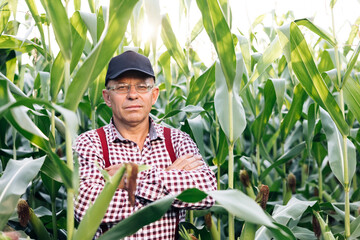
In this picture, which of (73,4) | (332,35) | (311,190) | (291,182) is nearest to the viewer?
(332,35)

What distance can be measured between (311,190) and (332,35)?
1877 mm

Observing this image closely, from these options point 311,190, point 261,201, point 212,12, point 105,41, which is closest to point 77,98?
point 105,41

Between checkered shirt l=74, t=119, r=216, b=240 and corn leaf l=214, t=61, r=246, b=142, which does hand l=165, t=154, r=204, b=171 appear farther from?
corn leaf l=214, t=61, r=246, b=142

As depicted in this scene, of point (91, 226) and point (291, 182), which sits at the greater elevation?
point (91, 226)

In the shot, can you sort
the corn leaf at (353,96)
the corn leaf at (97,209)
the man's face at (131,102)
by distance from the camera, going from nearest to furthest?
the corn leaf at (97,209)
the man's face at (131,102)
the corn leaf at (353,96)

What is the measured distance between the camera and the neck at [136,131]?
1896 millimetres

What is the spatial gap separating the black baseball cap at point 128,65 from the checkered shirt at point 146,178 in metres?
0.25

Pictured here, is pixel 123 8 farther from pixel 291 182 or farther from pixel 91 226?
pixel 291 182

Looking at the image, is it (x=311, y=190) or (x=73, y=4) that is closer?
(x=73, y=4)

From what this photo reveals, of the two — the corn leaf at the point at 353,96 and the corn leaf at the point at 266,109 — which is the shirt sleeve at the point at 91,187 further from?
the corn leaf at the point at 353,96

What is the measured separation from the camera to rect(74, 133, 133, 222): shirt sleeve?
5.26 feet

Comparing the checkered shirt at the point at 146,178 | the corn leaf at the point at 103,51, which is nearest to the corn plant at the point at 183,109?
the corn leaf at the point at 103,51

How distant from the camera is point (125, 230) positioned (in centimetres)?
134

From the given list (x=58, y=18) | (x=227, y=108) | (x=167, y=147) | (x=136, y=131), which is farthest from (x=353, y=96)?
(x=58, y=18)
